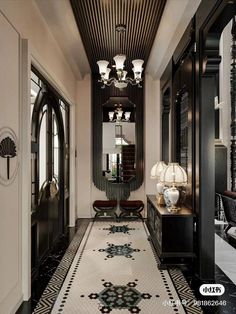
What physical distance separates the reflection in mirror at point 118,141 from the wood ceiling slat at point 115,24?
1615 mm

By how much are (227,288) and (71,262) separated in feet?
6.69

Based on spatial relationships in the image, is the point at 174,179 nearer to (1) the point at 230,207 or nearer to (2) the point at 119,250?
(2) the point at 119,250

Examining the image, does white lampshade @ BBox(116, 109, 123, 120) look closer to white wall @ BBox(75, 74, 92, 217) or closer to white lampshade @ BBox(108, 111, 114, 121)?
white lampshade @ BBox(108, 111, 114, 121)

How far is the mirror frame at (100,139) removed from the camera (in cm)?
701

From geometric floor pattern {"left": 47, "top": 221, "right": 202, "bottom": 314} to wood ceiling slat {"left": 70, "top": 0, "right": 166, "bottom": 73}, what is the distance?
135 inches

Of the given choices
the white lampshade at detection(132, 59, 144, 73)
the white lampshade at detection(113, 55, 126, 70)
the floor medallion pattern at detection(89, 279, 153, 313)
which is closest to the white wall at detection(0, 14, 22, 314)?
the floor medallion pattern at detection(89, 279, 153, 313)

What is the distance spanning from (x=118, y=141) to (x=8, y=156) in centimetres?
473

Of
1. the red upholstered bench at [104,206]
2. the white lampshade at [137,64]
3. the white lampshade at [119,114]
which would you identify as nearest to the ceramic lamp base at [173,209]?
the white lampshade at [137,64]

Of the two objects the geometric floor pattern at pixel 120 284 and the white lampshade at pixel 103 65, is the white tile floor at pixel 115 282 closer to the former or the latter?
the geometric floor pattern at pixel 120 284

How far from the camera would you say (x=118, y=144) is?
7.11 metres

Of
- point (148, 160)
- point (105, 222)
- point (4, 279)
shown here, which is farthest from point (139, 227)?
point (4, 279)

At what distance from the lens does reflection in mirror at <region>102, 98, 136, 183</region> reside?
708 cm

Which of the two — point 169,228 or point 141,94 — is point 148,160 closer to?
point 141,94

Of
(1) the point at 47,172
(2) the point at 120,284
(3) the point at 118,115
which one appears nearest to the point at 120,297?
(2) the point at 120,284
